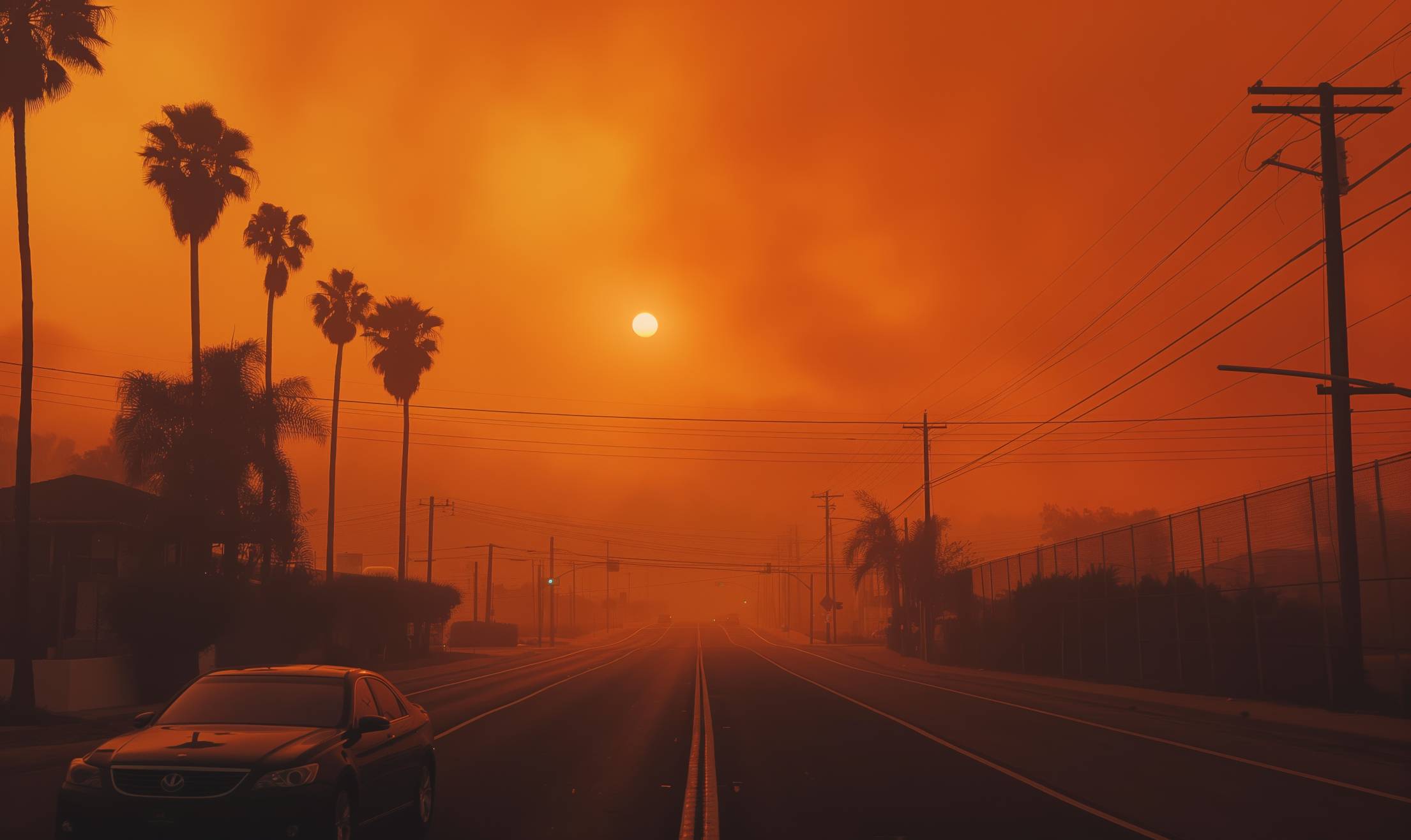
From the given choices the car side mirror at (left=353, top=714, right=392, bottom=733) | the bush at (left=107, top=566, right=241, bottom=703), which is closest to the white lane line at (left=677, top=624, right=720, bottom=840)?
the car side mirror at (left=353, top=714, right=392, bottom=733)

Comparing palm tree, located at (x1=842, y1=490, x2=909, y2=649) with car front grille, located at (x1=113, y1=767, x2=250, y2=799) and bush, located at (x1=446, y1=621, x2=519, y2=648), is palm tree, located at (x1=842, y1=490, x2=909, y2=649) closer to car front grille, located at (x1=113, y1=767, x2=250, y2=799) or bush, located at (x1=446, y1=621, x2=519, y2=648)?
bush, located at (x1=446, y1=621, x2=519, y2=648)

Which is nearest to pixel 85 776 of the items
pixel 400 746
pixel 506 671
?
pixel 400 746

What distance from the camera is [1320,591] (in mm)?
28094

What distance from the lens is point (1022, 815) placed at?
12.0m

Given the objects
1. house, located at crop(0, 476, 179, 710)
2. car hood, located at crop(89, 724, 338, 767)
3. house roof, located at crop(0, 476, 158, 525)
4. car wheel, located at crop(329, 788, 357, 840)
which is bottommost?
car wheel, located at crop(329, 788, 357, 840)

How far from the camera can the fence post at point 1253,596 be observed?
30.0m

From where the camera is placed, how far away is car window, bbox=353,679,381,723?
33.6 ft

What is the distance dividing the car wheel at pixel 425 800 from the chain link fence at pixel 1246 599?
21.1m

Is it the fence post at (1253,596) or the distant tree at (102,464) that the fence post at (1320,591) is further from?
the distant tree at (102,464)

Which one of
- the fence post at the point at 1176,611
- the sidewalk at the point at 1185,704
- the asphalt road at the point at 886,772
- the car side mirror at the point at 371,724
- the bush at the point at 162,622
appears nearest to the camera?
the car side mirror at the point at 371,724

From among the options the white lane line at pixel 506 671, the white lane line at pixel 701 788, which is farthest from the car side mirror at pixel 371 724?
the white lane line at pixel 506 671

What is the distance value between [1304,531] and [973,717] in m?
10.5

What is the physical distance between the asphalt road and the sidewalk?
3.65 feet

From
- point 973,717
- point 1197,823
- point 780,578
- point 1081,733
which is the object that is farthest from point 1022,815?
point 780,578
